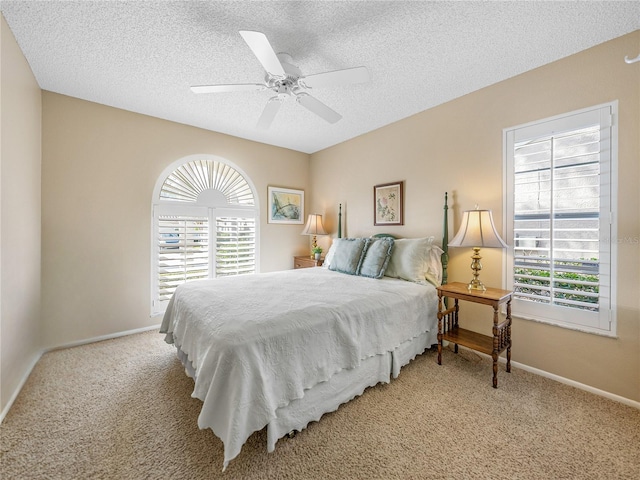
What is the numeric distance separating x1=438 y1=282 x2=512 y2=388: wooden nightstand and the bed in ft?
0.53

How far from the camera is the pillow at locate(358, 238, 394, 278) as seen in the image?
2910 millimetres

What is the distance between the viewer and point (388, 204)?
11.6ft

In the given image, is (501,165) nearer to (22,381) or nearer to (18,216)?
(18,216)

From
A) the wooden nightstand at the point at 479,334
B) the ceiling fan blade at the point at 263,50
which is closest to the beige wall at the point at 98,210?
the ceiling fan blade at the point at 263,50

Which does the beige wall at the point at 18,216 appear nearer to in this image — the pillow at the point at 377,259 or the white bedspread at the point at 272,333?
the white bedspread at the point at 272,333

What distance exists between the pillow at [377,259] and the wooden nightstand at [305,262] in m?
1.15

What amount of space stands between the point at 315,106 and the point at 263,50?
72 cm

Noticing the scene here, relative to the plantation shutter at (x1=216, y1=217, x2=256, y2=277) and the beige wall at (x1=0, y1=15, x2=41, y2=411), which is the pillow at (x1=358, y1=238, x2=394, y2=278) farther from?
the beige wall at (x1=0, y1=15, x2=41, y2=411)

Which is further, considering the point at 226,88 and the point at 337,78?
the point at 226,88

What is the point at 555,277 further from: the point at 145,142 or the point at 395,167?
the point at 145,142

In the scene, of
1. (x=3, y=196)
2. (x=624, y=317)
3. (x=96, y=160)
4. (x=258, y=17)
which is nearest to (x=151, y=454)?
(x=3, y=196)

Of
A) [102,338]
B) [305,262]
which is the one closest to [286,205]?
[305,262]

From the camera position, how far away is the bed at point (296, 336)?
4.56 ft

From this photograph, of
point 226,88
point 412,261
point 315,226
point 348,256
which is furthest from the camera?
point 315,226
